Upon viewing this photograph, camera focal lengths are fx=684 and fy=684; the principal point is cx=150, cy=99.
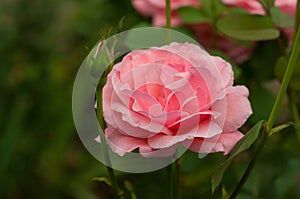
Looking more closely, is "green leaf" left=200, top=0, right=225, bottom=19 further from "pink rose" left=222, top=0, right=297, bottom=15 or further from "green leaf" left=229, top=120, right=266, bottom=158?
"green leaf" left=229, top=120, right=266, bottom=158

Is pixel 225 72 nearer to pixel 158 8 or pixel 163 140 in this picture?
pixel 163 140

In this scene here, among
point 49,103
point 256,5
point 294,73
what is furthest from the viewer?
point 49,103

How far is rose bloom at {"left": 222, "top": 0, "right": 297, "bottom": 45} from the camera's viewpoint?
28.0 inches

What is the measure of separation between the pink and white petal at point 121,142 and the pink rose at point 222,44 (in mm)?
290

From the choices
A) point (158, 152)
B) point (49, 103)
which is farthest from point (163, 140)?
point (49, 103)

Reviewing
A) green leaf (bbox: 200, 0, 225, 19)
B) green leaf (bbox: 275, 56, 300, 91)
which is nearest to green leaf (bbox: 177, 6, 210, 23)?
green leaf (bbox: 200, 0, 225, 19)

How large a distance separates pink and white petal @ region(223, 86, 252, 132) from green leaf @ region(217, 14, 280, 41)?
0.16 metres

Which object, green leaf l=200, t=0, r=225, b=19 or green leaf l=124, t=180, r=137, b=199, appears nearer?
green leaf l=124, t=180, r=137, b=199

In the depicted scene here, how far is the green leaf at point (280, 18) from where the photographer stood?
669mm

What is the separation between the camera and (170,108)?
1.57 feet

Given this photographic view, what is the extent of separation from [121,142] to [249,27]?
234mm

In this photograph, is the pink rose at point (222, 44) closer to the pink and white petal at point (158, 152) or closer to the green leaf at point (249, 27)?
Answer: the green leaf at point (249, 27)

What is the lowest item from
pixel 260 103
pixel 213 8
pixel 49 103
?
pixel 49 103

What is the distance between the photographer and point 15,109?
1.12 metres
